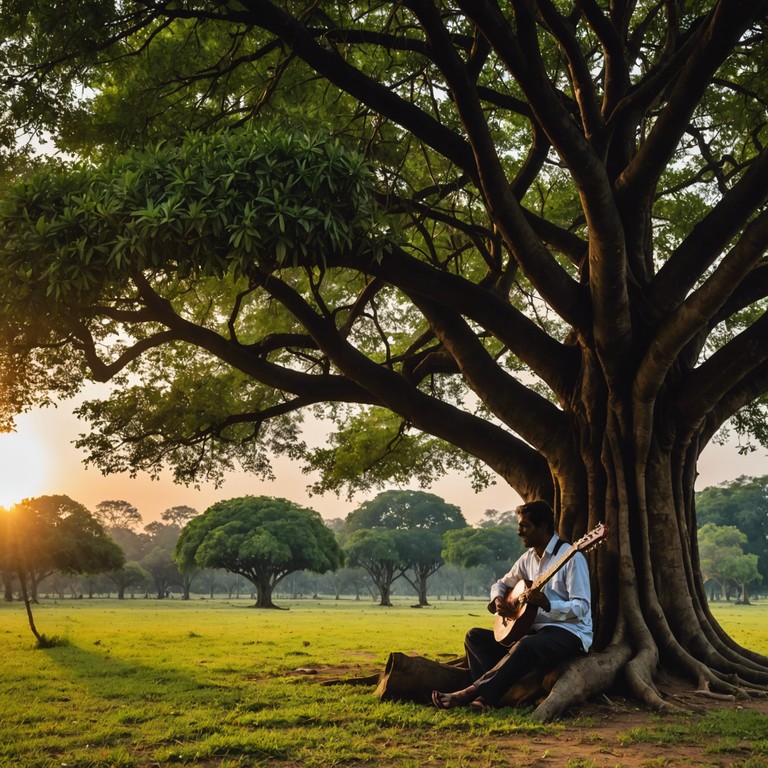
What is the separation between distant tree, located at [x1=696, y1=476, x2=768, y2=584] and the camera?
65688mm

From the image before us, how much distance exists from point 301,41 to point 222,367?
822 centimetres

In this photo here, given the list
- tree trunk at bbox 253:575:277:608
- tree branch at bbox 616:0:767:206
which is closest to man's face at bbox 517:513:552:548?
tree branch at bbox 616:0:767:206

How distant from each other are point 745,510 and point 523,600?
230 feet

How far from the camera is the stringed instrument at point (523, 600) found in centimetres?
611

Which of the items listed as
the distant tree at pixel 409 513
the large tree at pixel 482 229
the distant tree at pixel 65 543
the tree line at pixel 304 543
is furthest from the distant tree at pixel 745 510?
the large tree at pixel 482 229

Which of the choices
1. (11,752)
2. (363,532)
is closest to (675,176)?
(11,752)

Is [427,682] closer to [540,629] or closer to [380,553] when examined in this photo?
[540,629]

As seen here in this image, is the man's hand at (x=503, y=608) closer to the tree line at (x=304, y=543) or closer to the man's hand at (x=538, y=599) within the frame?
the man's hand at (x=538, y=599)

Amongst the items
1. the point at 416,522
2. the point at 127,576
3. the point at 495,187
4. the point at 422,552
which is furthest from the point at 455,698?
the point at 127,576

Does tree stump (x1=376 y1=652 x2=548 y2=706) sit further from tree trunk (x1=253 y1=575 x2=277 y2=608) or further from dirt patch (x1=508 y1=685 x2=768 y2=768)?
tree trunk (x1=253 y1=575 x2=277 y2=608)

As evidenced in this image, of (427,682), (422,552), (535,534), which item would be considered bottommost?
(427,682)

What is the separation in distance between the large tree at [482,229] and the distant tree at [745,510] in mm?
62448

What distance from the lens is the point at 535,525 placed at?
6.60 metres

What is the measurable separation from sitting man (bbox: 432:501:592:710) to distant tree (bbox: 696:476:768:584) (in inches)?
2565
